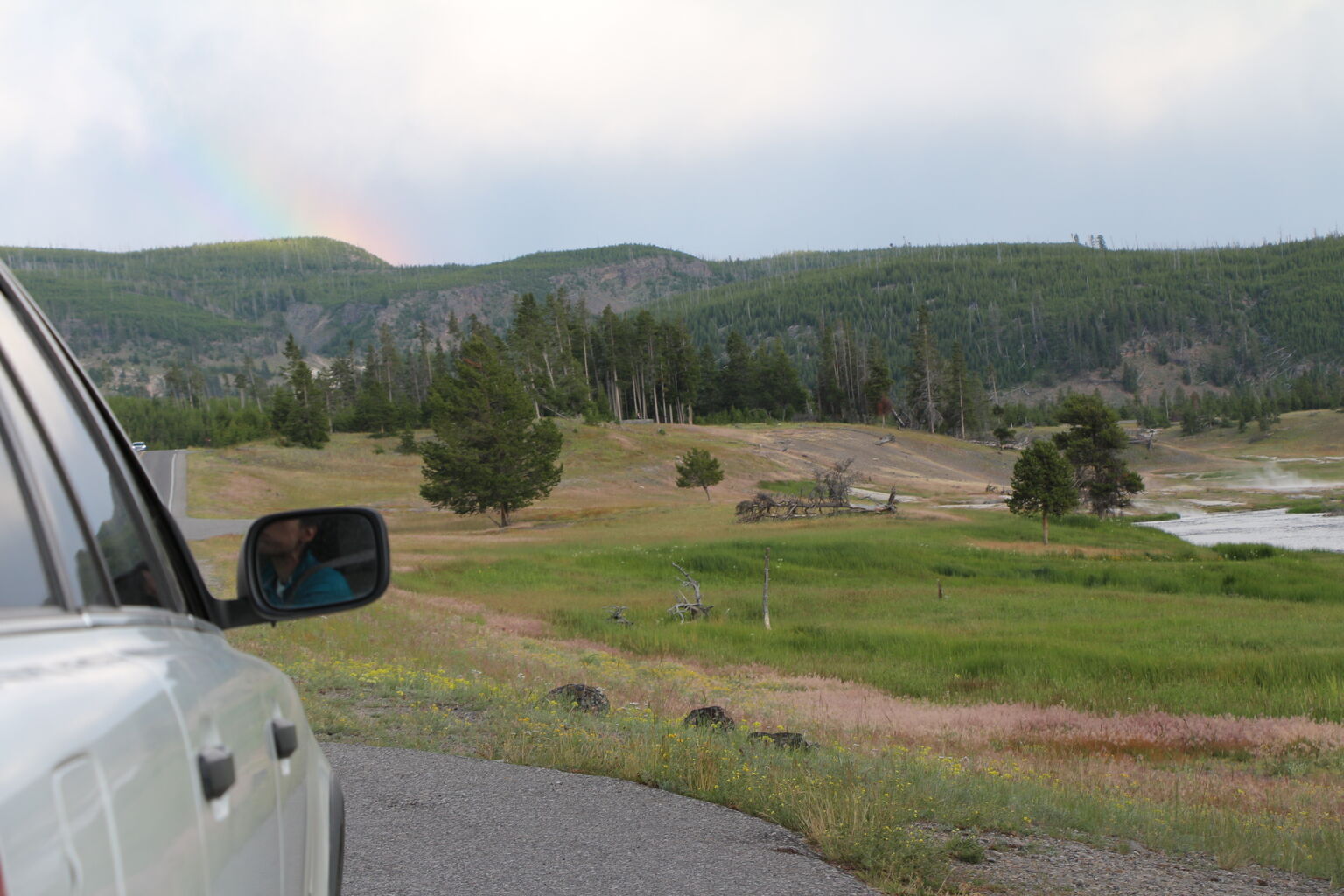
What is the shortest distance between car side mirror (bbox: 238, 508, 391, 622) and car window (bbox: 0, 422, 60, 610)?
1.28m

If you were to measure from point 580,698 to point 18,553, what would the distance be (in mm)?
10226

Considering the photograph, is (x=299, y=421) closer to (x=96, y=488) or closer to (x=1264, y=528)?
(x=1264, y=528)

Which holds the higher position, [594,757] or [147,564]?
[147,564]

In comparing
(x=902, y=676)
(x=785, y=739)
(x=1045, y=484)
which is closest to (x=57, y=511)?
(x=785, y=739)

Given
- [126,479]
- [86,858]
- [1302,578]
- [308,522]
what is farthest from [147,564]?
Answer: [1302,578]

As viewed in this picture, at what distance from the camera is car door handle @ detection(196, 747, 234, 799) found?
1.70 metres

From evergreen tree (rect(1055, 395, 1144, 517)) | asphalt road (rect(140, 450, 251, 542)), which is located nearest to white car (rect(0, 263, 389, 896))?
asphalt road (rect(140, 450, 251, 542))

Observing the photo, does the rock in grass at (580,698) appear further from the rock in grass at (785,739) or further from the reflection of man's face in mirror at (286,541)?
the reflection of man's face in mirror at (286,541)

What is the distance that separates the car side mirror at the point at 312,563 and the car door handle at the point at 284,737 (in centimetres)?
29

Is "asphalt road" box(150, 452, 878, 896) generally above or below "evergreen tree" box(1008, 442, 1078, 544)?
above

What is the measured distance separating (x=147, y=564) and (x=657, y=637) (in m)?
22.2

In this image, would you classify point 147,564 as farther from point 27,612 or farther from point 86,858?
point 86,858

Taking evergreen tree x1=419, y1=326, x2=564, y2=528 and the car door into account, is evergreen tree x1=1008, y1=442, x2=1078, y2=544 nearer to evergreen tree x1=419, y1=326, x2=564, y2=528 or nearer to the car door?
evergreen tree x1=419, y1=326, x2=564, y2=528

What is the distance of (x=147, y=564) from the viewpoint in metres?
2.17
